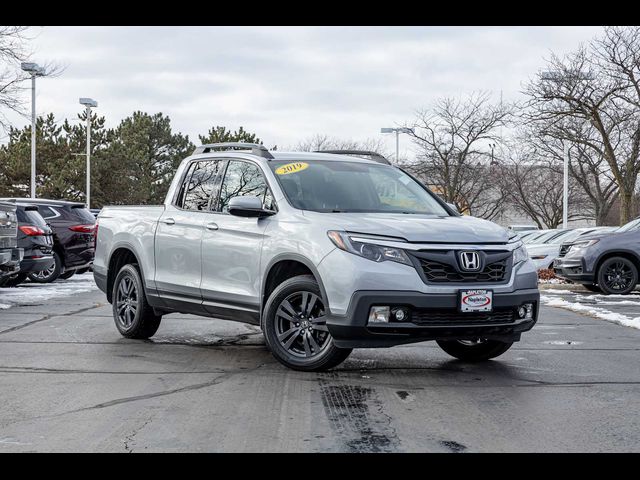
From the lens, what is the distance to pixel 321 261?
707 cm

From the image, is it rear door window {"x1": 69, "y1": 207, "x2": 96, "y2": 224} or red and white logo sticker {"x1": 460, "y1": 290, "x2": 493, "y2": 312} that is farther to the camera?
rear door window {"x1": 69, "y1": 207, "x2": 96, "y2": 224}

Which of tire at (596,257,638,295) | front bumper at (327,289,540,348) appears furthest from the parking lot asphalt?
tire at (596,257,638,295)

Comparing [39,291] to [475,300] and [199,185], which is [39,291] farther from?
[475,300]

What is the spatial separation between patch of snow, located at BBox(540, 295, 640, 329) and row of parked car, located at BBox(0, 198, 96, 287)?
27.3ft

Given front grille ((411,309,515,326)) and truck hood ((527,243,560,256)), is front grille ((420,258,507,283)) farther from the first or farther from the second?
truck hood ((527,243,560,256))

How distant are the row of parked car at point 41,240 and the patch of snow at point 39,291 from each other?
0.67ft

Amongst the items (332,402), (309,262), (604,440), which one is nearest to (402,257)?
(309,262)

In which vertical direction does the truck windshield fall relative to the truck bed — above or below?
above

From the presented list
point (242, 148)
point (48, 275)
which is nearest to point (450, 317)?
point (242, 148)

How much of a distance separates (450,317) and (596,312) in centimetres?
683

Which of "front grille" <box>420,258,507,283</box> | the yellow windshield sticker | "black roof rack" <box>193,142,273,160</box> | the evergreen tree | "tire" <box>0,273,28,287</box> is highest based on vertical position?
the evergreen tree

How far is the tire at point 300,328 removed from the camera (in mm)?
7211

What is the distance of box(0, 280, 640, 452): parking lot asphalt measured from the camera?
202 inches

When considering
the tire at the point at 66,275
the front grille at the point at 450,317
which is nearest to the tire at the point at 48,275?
the tire at the point at 66,275
